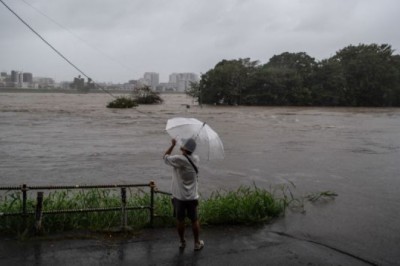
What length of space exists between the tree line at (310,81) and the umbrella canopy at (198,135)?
64.7m

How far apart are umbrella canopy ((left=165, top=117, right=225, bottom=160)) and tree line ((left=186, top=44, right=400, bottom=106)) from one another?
2548 inches

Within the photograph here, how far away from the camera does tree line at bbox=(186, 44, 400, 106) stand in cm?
7144

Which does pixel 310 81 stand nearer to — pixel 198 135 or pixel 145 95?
pixel 145 95

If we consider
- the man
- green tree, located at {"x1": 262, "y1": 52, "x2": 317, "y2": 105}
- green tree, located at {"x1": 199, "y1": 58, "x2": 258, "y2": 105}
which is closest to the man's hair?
the man

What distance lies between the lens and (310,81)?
245ft

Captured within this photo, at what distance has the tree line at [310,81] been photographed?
234ft

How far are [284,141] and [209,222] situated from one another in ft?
56.4

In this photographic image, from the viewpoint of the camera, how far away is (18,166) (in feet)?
48.6

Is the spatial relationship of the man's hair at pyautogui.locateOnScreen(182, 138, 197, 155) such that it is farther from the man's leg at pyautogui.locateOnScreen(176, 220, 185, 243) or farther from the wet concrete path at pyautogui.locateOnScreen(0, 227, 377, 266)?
the wet concrete path at pyautogui.locateOnScreen(0, 227, 377, 266)

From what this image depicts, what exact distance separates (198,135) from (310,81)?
234 ft

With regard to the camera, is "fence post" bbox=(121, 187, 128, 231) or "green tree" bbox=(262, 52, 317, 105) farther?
"green tree" bbox=(262, 52, 317, 105)

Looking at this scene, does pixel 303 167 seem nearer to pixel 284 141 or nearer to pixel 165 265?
pixel 284 141

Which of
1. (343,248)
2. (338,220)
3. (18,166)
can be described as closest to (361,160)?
(338,220)

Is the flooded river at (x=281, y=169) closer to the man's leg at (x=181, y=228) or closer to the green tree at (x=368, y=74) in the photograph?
the man's leg at (x=181, y=228)
